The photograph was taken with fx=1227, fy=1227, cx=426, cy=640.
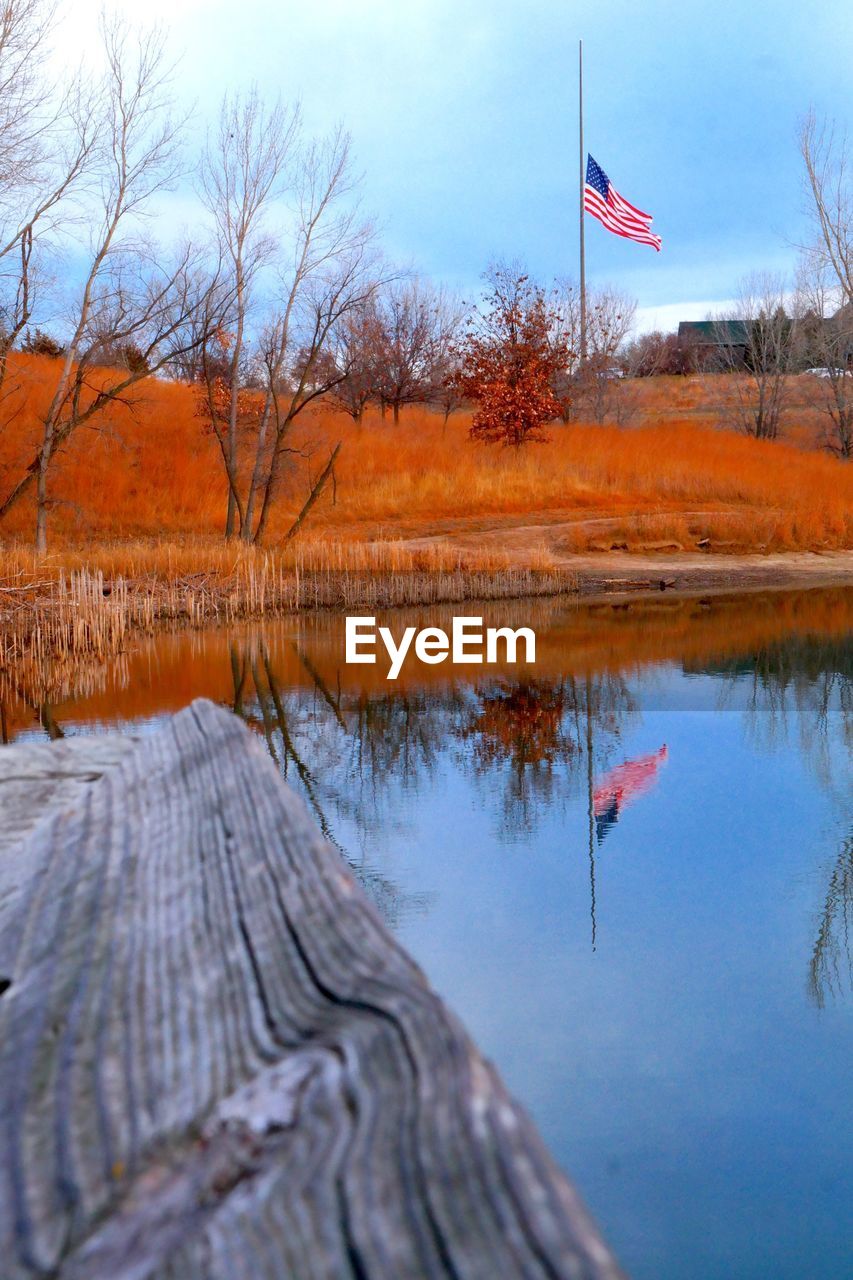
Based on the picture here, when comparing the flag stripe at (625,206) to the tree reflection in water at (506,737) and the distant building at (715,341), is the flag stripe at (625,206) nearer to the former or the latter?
the distant building at (715,341)

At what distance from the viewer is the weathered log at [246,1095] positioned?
51 cm

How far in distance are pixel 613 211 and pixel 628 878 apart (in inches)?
1015

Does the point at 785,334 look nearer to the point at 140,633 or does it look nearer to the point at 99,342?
the point at 99,342

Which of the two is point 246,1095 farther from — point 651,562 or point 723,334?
point 723,334

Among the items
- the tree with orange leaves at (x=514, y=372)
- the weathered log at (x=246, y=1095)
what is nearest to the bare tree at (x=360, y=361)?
the tree with orange leaves at (x=514, y=372)

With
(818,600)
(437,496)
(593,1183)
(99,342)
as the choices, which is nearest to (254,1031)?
(593,1183)

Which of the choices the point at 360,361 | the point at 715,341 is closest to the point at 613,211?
the point at 360,361

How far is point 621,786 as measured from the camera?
780 centimetres

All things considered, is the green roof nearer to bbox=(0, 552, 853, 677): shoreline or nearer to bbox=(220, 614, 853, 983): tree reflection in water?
bbox=(0, 552, 853, 677): shoreline

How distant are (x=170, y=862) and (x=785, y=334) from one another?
42.7 meters

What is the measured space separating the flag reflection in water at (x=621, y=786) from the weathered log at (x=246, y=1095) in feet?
19.6

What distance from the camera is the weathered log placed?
507 millimetres

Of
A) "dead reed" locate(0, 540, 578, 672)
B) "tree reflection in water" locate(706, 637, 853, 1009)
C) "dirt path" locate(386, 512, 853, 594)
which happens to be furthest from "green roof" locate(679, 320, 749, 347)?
"tree reflection in water" locate(706, 637, 853, 1009)

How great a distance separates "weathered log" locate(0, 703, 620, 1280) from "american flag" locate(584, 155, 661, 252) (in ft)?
95.9
